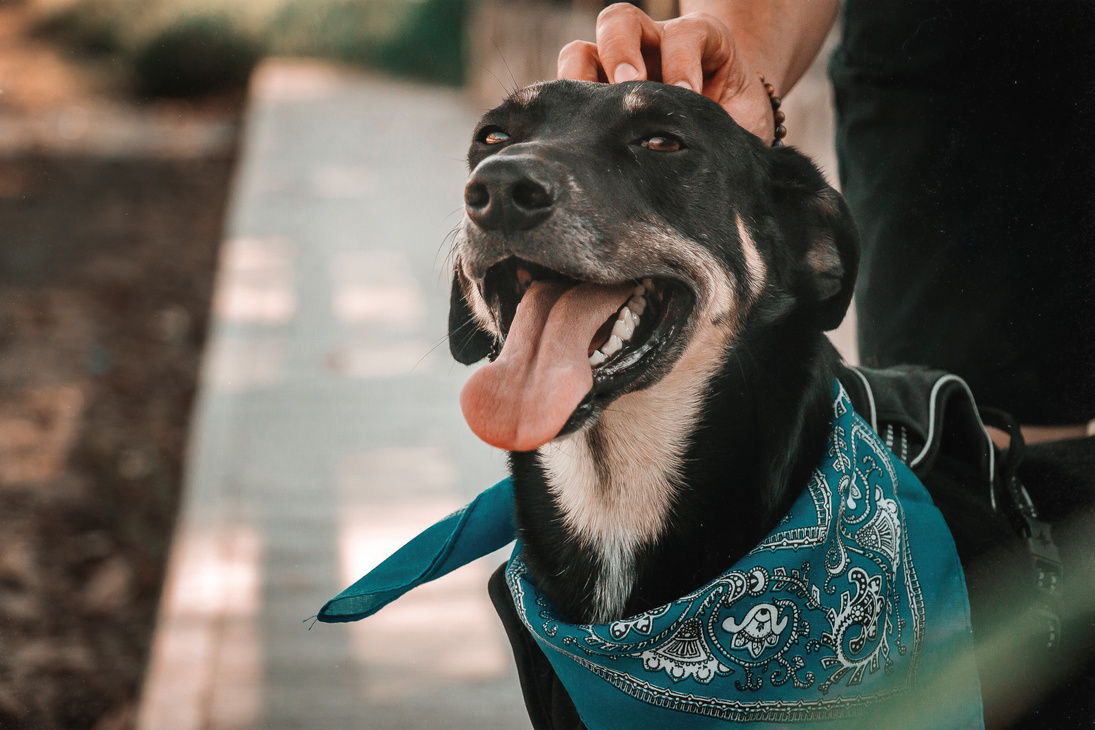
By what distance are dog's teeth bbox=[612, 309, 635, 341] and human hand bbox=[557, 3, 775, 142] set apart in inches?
19.1

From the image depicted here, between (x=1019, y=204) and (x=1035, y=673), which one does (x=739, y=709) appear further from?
(x=1019, y=204)

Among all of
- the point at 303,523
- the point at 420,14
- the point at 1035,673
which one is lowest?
the point at 303,523

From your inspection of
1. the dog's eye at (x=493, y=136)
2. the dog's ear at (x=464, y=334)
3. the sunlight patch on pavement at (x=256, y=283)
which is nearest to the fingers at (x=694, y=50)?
the dog's eye at (x=493, y=136)

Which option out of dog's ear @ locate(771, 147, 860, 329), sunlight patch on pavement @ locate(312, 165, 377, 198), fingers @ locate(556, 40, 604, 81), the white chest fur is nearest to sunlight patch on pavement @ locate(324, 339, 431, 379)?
sunlight patch on pavement @ locate(312, 165, 377, 198)

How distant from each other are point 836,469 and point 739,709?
0.44 m

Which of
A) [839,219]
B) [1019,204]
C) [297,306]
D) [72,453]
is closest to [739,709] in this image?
[839,219]

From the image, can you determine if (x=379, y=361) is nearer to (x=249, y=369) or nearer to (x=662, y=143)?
(x=249, y=369)

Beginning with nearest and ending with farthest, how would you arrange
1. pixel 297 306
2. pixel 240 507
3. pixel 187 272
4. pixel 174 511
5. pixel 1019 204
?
pixel 1019 204 → pixel 240 507 → pixel 174 511 → pixel 297 306 → pixel 187 272

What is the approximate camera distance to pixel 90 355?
465 centimetres

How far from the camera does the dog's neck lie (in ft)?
4.95

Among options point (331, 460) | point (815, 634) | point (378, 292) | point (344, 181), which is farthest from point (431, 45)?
point (815, 634)

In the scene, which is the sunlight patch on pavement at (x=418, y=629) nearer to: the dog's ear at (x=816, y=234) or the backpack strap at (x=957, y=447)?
the backpack strap at (x=957, y=447)

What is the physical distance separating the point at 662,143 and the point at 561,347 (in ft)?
1.35

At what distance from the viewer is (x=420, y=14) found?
16.1ft
